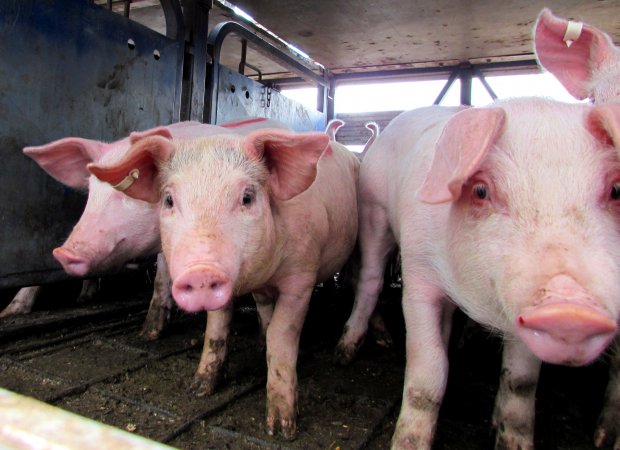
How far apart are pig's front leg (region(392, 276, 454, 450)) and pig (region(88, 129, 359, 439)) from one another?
53 cm

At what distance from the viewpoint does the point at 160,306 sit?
3.59 meters

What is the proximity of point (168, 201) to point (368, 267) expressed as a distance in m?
1.77

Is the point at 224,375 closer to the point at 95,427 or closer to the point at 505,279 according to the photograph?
the point at 505,279

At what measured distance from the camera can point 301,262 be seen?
2580 mm

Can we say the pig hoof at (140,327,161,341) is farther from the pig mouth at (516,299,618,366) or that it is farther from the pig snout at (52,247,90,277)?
the pig mouth at (516,299,618,366)

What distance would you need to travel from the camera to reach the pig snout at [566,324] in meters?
1.15

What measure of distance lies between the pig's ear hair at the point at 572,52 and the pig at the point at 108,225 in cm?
178

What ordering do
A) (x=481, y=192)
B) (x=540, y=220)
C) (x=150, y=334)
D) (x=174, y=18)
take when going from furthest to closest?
1. (x=174, y=18)
2. (x=150, y=334)
3. (x=481, y=192)
4. (x=540, y=220)

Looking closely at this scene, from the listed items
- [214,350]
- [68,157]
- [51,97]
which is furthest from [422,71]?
[214,350]

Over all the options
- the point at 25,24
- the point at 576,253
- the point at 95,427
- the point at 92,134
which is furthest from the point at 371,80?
the point at 95,427

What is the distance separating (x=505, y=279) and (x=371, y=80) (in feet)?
17.6

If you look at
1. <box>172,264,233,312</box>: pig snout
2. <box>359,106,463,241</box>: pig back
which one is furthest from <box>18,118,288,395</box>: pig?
<box>172,264,233,312</box>: pig snout

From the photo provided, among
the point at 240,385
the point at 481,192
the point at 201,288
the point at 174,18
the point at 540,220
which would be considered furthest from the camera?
the point at 174,18

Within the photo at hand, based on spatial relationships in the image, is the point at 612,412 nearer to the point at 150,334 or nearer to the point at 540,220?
the point at 540,220
